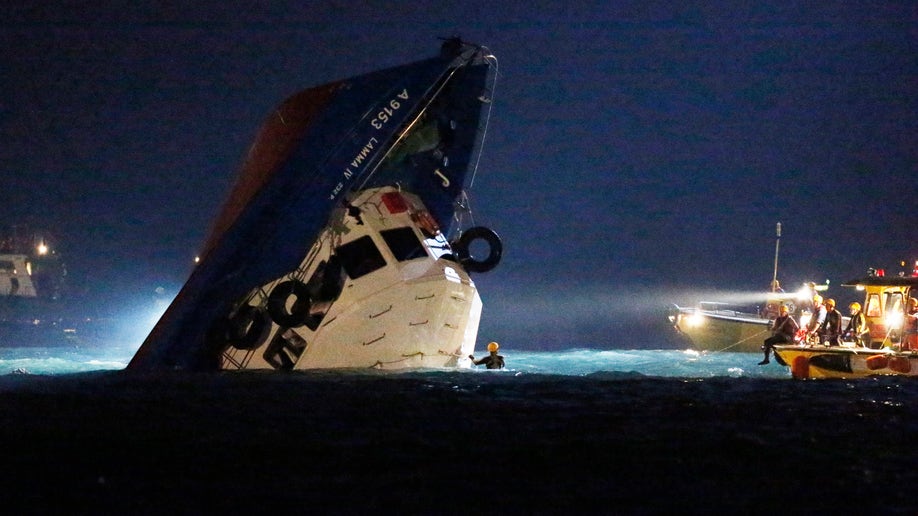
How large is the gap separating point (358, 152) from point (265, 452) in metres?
11.8

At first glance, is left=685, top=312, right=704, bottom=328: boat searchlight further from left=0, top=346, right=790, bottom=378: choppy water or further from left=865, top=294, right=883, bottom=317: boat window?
left=865, top=294, right=883, bottom=317: boat window

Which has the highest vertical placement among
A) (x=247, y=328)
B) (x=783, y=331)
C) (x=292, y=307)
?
(x=783, y=331)

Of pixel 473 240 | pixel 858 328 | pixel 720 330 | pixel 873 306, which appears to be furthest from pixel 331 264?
pixel 720 330

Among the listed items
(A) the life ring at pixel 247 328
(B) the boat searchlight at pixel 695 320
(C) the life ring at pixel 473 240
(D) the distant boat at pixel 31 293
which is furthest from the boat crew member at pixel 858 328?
(D) the distant boat at pixel 31 293

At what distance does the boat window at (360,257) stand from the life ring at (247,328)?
6.46ft

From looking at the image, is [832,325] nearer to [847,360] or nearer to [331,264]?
[847,360]

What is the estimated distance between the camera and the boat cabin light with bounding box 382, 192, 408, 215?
19.5 metres

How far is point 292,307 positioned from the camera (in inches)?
697

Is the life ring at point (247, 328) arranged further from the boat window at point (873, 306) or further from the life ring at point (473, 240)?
the boat window at point (873, 306)

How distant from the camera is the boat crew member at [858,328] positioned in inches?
824

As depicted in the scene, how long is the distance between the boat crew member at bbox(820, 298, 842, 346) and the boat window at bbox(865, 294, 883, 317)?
3.01 metres

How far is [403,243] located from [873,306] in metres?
13.0

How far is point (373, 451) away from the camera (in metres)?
7.34

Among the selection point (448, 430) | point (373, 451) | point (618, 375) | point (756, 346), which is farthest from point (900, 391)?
point (756, 346)
